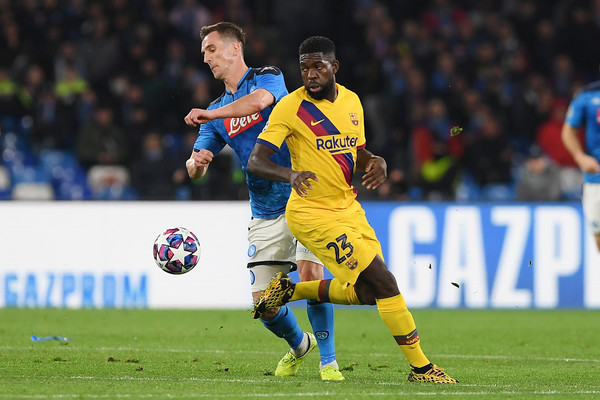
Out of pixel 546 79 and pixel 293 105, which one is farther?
pixel 546 79

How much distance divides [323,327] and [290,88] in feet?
33.8

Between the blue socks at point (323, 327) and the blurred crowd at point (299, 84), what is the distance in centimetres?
707

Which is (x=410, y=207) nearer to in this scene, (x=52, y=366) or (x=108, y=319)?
(x=108, y=319)

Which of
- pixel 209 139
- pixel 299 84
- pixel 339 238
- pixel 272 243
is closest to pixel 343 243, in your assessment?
pixel 339 238

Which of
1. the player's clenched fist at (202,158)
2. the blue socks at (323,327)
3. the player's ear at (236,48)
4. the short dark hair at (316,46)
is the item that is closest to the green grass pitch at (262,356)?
the blue socks at (323,327)

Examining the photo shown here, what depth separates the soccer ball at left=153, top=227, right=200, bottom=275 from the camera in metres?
7.99

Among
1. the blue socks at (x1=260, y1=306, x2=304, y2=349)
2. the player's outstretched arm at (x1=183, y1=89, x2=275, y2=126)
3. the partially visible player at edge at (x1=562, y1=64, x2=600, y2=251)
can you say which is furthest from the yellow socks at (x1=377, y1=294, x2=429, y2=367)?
the partially visible player at edge at (x1=562, y1=64, x2=600, y2=251)

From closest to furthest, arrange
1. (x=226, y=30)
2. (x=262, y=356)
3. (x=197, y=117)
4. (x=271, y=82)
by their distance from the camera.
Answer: (x=197, y=117) → (x=271, y=82) → (x=226, y=30) → (x=262, y=356)

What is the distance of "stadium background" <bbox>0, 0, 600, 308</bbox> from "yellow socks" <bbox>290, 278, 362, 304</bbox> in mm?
6699

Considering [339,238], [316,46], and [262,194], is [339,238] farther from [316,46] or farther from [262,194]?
[316,46]

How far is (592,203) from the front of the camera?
9.21 meters

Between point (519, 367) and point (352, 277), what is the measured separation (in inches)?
85.4

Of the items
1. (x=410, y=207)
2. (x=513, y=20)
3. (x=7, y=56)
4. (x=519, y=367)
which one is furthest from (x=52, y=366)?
(x=513, y=20)

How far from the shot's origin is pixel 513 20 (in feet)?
59.8
